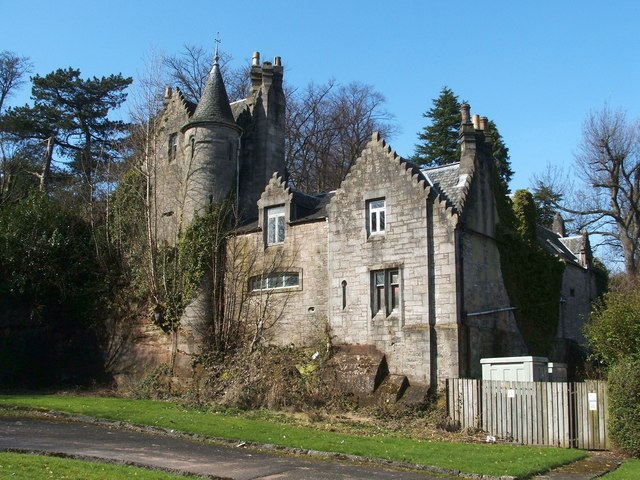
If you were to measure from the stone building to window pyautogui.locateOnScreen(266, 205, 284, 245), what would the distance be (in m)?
0.04

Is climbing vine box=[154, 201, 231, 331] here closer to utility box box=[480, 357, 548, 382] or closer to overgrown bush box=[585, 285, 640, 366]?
utility box box=[480, 357, 548, 382]

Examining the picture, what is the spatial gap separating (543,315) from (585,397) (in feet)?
30.9

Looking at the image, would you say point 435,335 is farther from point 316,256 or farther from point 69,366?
point 69,366

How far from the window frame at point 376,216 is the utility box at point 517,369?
6.52 meters

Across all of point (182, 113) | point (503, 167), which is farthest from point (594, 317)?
point (503, 167)

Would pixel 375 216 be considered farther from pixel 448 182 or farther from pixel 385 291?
pixel 448 182

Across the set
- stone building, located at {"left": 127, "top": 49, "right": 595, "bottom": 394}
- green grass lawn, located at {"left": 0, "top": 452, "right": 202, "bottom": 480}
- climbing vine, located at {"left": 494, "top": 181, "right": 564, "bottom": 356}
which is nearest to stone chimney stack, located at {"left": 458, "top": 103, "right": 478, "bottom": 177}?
stone building, located at {"left": 127, "top": 49, "right": 595, "bottom": 394}

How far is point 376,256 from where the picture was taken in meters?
25.4

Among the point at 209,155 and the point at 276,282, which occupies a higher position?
the point at 209,155

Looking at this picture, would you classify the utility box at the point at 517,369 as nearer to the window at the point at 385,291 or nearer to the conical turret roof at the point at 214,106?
the window at the point at 385,291

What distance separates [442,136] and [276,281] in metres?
25.3

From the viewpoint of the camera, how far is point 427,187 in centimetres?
2462

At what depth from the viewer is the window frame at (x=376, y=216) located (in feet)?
84.2

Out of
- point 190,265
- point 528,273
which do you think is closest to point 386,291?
point 528,273
